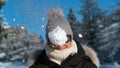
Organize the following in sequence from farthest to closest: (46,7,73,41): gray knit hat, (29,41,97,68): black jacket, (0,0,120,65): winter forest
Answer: (0,0,120,65): winter forest < (46,7,73,41): gray knit hat < (29,41,97,68): black jacket

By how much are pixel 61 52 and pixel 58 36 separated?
13 cm

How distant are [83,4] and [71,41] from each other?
45870mm

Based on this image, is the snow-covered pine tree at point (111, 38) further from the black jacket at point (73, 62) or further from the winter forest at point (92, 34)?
the black jacket at point (73, 62)

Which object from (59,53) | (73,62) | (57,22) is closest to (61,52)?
(59,53)

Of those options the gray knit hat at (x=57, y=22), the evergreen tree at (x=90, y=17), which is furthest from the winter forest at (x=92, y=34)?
the gray knit hat at (x=57, y=22)

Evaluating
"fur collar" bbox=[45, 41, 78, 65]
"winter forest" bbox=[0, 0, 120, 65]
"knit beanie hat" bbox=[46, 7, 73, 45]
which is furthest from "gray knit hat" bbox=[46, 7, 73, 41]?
"winter forest" bbox=[0, 0, 120, 65]

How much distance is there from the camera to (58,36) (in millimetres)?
4020

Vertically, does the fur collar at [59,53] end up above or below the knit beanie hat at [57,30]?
below

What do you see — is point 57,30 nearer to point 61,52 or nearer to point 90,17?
point 61,52

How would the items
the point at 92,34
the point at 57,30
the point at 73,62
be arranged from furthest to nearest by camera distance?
the point at 92,34
the point at 57,30
the point at 73,62

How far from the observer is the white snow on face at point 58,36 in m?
3.96

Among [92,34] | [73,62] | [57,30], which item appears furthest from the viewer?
[92,34]

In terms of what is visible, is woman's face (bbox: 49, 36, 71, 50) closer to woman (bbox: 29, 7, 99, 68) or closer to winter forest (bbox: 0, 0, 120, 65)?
woman (bbox: 29, 7, 99, 68)

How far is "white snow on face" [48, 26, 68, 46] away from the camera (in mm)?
3965
